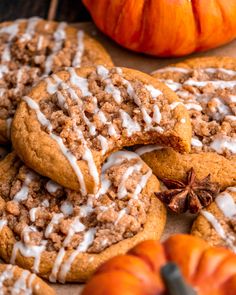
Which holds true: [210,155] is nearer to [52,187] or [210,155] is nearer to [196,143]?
[196,143]

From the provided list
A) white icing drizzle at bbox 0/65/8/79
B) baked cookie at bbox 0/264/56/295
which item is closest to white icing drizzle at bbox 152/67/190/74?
white icing drizzle at bbox 0/65/8/79

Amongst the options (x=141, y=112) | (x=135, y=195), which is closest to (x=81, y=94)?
(x=141, y=112)

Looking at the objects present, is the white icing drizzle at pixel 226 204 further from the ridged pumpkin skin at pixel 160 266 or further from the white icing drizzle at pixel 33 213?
the white icing drizzle at pixel 33 213

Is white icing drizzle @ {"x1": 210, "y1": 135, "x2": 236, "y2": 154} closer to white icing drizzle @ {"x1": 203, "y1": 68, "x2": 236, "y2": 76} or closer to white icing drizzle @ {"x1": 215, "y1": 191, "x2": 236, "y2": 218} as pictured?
white icing drizzle @ {"x1": 215, "y1": 191, "x2": 236, "y2": 218}

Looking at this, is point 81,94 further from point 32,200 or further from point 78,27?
point 78,27

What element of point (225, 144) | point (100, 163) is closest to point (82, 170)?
point (100, 163)
